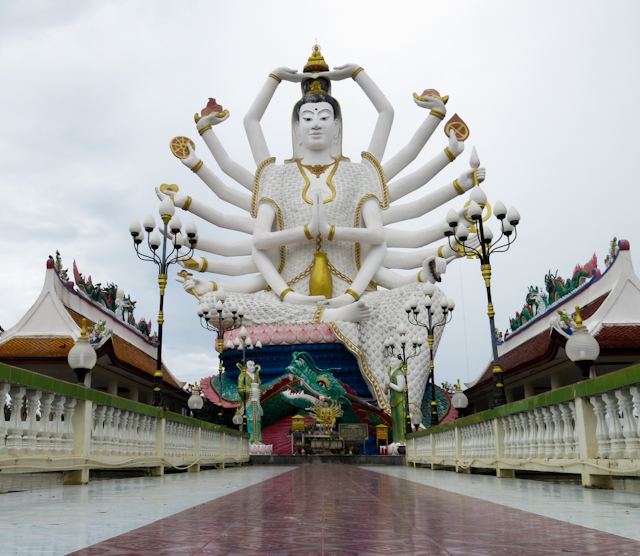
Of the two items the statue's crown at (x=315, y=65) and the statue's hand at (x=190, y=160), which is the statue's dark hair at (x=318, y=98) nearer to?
the statue's crown at (x=315, y=65)

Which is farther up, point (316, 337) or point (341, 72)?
point (341, 72)

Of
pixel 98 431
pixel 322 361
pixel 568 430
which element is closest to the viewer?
pixel 568 430

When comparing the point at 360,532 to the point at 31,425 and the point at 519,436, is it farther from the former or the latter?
the point at 519,436

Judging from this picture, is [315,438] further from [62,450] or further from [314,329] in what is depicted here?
[62,450]

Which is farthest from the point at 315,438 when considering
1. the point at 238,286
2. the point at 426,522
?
the point at 426,522

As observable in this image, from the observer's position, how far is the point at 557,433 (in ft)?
22.8

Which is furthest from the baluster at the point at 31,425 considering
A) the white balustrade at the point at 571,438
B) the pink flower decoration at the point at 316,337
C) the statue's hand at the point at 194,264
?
the statue's hand at the point at 194,264

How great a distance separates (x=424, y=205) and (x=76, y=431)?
23083mm

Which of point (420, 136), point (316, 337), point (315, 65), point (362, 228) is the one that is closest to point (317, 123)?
point (315, 65)

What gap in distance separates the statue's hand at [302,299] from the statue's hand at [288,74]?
33.8 feet

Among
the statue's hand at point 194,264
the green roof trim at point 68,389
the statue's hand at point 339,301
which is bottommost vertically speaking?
the green roof trim at point 68,389

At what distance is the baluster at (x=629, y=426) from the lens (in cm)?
538

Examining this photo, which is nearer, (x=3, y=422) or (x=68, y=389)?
(x=3, y=422)

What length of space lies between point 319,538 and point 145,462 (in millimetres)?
6316
